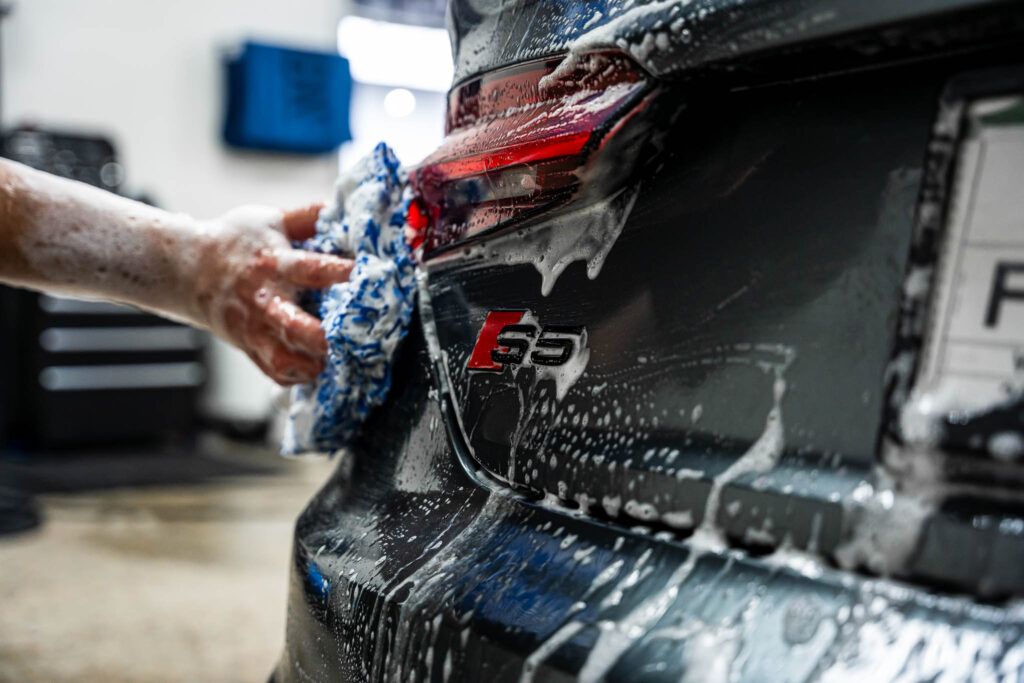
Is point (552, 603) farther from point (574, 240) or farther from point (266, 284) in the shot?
point (266, 284)

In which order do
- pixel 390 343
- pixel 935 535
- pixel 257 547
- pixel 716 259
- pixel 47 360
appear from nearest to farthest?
pixel 935 535 < pixel 716 259 < pixel 390 343 < pixel 257 547 < pixel 47 360

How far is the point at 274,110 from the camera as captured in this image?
5293mm

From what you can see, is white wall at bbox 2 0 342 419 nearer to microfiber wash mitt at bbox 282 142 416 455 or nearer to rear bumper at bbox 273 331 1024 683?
microfiber wash mitt at bbox 282 142 416 455

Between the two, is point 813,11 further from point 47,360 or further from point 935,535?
point 47,360

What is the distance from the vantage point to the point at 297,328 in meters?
0.88

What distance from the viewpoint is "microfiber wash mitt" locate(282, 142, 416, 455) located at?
2.60ft

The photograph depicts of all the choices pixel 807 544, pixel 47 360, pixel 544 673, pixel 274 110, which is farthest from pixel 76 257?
pixel 274 110

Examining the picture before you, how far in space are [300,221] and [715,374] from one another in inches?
24.9

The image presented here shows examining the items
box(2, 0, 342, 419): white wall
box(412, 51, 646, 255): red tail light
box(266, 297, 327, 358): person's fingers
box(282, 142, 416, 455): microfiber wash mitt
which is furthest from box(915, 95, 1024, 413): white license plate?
box(2, 0, 342, 419): white wall

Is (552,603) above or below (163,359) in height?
above

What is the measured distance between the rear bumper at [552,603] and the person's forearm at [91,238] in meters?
0.40

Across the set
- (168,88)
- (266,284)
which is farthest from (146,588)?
(168,88)

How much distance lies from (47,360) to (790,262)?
4617 millimetres

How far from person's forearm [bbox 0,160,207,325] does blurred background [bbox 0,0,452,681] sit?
1036mm
